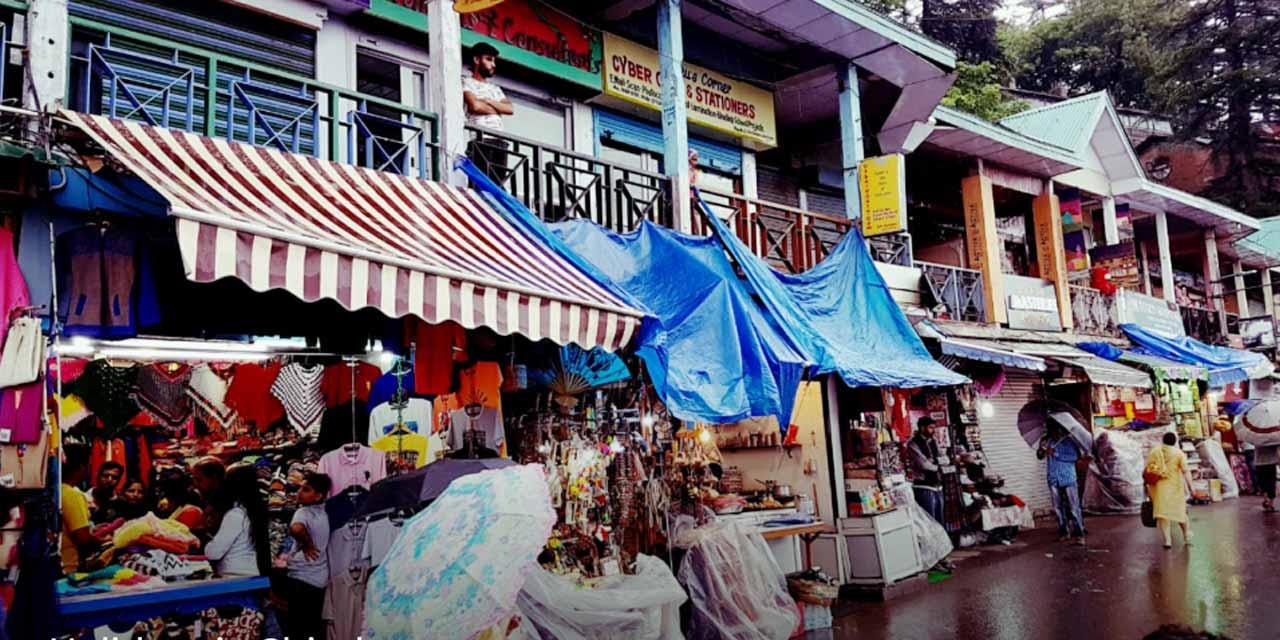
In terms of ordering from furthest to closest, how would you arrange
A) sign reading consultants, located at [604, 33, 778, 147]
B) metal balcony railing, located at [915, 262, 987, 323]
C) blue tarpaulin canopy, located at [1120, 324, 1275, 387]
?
blue tarpaulin canopy, located at [1120, 324, 1275, 387]
metal balcony railing, located at [915, 262, 987, 323]
sign reading consultants, located at [604, 33, 778, 147]

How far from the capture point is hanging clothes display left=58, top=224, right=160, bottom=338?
556 centimetres

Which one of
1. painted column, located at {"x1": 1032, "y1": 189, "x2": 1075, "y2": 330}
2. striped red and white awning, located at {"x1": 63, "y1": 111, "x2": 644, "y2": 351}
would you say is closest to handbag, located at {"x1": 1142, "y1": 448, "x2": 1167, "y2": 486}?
painted column, located at {"x1": 1032, "y1": 189, "x2": 1075, "y2": 330}

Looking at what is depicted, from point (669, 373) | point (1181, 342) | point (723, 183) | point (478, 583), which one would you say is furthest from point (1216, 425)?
point (478, 583)

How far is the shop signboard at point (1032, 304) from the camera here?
16.9m

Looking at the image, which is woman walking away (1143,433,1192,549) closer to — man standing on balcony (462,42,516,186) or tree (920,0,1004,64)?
man standing on balcony (462,42,516,186)

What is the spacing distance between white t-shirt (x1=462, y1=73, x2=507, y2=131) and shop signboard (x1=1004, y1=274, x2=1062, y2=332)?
1187 cm

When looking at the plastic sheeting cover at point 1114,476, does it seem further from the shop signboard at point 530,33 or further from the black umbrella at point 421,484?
the black umbrella at point 421,484

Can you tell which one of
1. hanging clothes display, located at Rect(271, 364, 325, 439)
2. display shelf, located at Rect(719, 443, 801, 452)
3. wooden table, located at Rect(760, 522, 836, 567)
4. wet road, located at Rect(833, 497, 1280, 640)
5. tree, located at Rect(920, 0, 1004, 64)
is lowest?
wet road, located at Rect(833, 497, 1280, 640)

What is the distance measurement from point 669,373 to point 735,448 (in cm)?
484

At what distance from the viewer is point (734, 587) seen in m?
8.02

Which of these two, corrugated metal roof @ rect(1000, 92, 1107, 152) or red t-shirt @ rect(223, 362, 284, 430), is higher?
corrugated metal roof @ rect(1000, 92, 1107, 152)

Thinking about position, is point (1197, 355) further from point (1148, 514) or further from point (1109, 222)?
point (1148, 514)

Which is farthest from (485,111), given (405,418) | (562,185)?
(405,418)

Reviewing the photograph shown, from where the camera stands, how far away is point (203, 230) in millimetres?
4500
